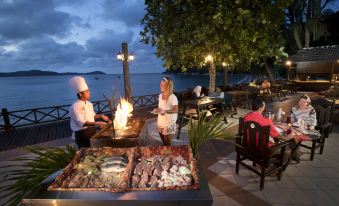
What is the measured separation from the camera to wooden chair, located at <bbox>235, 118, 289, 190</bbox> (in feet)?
12.2

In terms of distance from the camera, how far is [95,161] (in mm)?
2395

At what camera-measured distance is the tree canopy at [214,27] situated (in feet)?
21.3

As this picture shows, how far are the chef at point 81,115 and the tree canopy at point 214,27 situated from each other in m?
4.65

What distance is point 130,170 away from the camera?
85.0 inches

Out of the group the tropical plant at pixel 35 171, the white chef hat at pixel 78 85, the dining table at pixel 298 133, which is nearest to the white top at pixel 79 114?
the white chef hat at pixel 78 85

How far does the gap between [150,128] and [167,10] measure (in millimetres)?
4691

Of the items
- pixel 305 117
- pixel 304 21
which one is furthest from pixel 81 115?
pixel 304 21

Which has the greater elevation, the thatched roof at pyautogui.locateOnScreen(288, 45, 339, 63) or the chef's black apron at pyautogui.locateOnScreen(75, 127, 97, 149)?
the thatched roof at pyautogui.locateOnScreen(288, 45, 339, 63)

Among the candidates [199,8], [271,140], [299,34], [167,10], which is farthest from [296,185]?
[299,34]

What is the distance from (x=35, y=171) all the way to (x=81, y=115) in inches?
66.5

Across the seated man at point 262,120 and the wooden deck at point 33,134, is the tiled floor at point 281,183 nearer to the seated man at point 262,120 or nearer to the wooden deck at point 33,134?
the seated man at point 262,120

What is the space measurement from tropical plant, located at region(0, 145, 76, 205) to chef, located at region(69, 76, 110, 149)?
3.96 feet

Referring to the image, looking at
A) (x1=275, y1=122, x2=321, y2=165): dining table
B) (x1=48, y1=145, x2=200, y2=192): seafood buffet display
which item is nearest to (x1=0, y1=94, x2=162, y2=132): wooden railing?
(x1=48, y1=145, x2=200, y2=192): seafood buffet display

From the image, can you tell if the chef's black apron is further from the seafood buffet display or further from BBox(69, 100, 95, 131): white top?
the seafood buffet display
